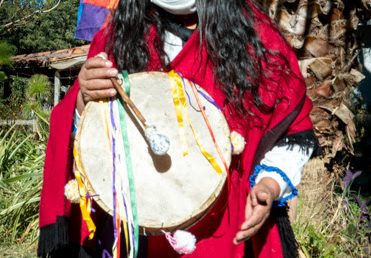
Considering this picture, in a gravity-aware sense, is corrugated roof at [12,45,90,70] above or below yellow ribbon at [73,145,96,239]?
below

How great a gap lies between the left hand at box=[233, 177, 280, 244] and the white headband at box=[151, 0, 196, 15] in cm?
60

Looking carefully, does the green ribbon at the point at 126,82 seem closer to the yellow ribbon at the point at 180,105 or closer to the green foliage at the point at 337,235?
the yellow ribbon at the point at 180,105

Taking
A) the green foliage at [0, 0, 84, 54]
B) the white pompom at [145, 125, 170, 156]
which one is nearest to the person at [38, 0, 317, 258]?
the white pompom at [145, 125, 170, 156]

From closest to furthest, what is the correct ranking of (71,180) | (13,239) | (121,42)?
1. (71,180)
2. (121,42)
3. (13,239)

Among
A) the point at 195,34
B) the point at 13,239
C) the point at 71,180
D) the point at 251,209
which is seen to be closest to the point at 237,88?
the point at 195,34

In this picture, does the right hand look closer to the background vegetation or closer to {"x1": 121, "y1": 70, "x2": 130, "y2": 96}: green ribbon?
{"x1": 121, "y1": 70, "x2": 130, "y2": 96}: green ribbon

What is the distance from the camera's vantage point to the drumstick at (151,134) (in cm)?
156

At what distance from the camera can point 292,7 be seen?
11.9 feet

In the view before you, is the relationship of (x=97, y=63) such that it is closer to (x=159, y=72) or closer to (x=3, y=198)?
(x=159, y=72)

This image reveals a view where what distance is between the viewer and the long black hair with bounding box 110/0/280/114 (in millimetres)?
1815

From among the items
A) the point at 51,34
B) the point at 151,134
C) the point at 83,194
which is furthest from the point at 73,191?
the point at 51,34

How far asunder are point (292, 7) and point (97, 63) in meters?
2.26

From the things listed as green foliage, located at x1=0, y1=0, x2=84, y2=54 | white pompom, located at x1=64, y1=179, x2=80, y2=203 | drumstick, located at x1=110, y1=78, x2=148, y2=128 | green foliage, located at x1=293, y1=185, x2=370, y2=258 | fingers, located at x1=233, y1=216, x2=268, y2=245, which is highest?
drumstick, located at x1=110, y1=78, x2=148, y2=128

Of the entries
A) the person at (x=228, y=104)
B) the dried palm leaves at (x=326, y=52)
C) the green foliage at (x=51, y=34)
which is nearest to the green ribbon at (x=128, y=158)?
the person at (x=228, y=104)
